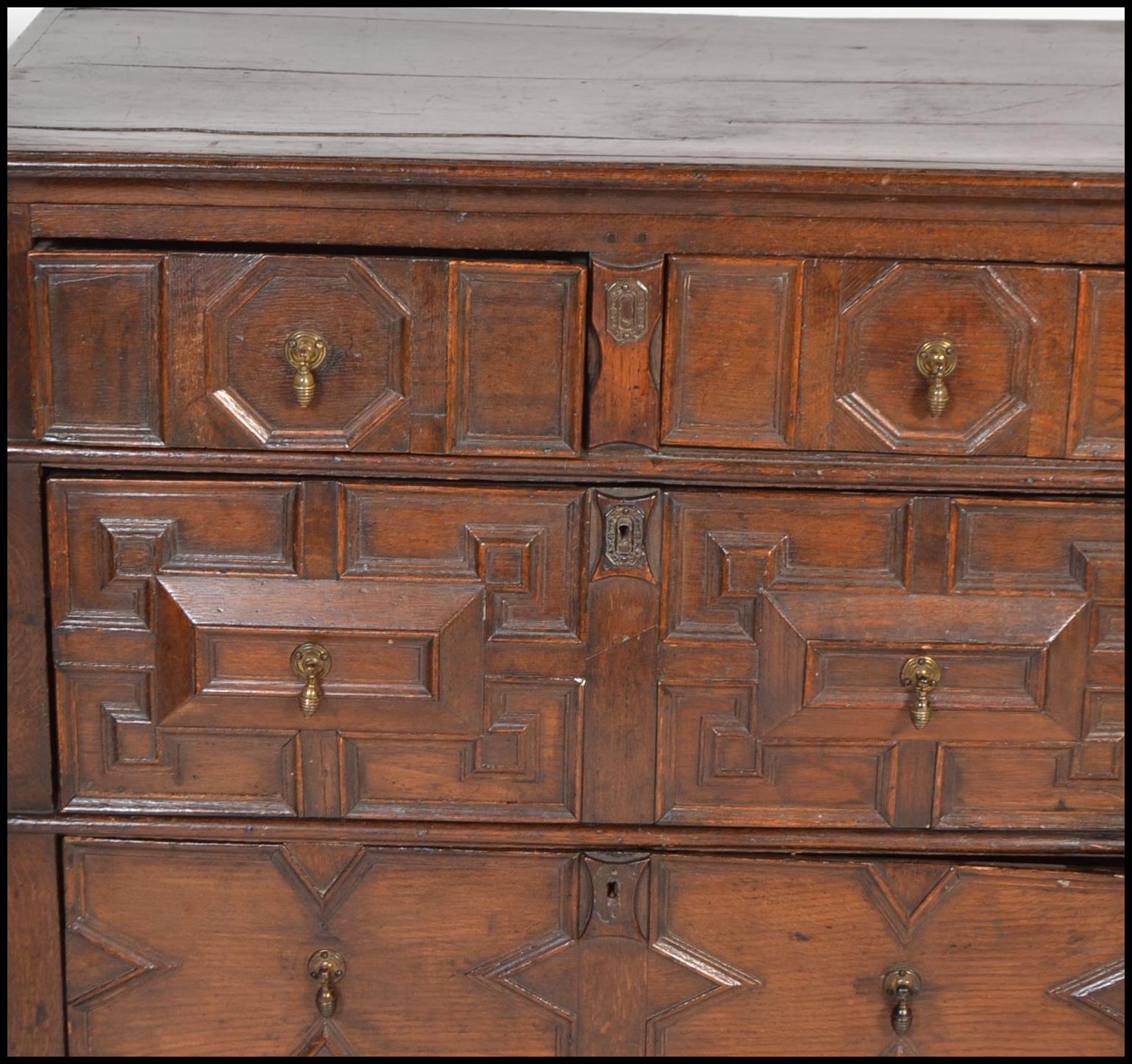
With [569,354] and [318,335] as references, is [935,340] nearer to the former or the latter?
[569,354]

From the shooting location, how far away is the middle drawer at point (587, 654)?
5.49 ft

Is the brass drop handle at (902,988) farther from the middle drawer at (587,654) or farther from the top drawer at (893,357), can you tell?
the top drawer at (893,357)

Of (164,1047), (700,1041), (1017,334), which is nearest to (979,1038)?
(700,1041)

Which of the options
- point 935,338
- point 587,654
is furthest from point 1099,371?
point 587,654

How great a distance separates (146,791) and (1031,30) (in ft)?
4.47

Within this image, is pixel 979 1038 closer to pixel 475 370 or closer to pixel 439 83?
pixel 475 370

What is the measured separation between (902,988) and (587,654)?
0.47 meters

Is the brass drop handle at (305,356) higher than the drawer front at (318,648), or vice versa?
the brass drop handle at (305,356)

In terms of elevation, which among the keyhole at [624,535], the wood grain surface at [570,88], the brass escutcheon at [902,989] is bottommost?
the brass escutcheon at [902,989]

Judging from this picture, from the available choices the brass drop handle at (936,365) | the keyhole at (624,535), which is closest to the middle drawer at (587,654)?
the keyhole at (624,535)

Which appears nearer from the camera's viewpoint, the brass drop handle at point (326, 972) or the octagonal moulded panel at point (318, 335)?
the octagonal moulded panel at point (318, 335)

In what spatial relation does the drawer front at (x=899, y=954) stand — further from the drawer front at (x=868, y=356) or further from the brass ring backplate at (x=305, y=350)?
the brass ring backplate at (x=305, y=350)

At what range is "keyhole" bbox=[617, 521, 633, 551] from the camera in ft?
5.45

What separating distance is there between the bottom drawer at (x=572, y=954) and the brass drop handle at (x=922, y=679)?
0.17 meters
